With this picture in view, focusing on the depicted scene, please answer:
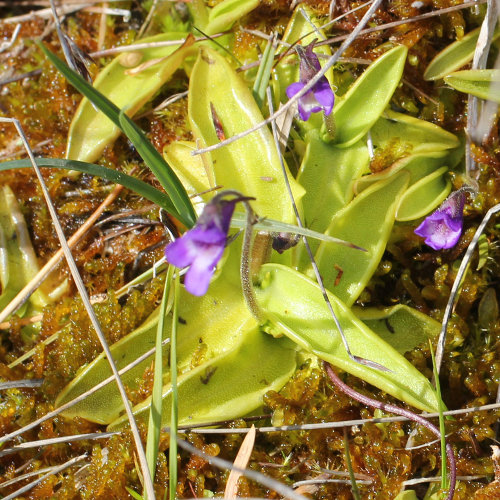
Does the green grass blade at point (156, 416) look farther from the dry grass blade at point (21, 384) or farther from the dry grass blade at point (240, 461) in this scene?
the dry grass blade at point (21, 384)

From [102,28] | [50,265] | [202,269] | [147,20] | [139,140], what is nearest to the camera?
[202,269]

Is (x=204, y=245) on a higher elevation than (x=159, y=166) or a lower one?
lower

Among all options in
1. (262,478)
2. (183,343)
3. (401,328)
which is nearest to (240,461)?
(183,343)

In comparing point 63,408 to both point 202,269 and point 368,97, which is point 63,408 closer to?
point 202,269

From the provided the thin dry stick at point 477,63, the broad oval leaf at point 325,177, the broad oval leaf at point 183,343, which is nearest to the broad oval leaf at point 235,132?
the broad oval leaf at point 325,177

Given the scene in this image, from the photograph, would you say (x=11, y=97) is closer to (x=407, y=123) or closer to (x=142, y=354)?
(x=142, y=354)

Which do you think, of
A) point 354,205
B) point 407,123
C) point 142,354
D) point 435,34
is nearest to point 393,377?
point 354,205

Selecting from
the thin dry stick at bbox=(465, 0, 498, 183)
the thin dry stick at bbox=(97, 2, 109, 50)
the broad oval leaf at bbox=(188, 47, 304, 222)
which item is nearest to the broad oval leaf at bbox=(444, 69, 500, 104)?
the thin dry stick at bbox=(465, 0, 498, 183)
